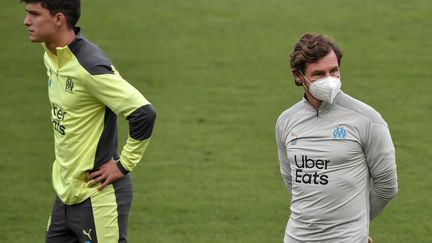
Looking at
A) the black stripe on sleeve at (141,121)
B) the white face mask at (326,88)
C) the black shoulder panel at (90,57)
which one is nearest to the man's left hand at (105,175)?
the black stripe on sleeve at (141,121)

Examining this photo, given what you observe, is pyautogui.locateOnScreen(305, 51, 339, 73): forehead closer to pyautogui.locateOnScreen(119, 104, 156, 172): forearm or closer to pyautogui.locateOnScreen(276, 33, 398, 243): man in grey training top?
pyautogui.locateOnScreen(276, 33, 398, 243): man in grey training top

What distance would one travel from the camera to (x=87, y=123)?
6418 millimetres

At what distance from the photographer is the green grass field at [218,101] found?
10.9 m

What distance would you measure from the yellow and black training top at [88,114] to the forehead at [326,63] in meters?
1.14

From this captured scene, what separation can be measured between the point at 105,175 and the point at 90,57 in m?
0.76

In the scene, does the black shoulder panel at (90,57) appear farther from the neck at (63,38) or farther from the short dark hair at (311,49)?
the short dark hair at (311,49)

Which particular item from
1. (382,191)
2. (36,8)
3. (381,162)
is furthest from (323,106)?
(36,8)

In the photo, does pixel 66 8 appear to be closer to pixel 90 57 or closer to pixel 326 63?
pixel 90 57

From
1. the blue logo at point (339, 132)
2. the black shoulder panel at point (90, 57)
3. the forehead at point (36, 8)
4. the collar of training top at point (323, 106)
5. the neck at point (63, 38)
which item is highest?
the forehead at point (36, 8)

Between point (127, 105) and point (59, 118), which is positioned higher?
point (127, 105)

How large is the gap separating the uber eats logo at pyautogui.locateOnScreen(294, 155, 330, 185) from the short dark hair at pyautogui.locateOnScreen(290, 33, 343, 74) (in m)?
0.53

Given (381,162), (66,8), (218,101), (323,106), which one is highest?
(66,8)

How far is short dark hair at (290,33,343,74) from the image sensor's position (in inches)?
229

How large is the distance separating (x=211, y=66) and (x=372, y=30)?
11.3 ft
